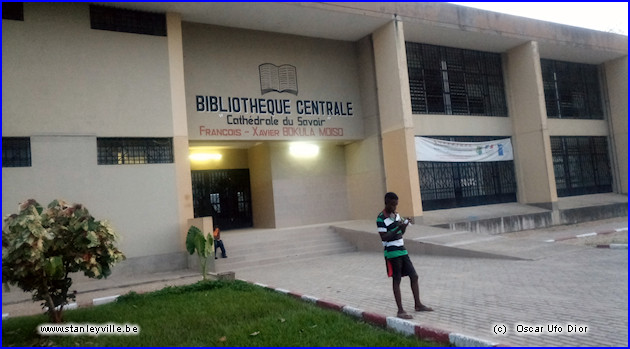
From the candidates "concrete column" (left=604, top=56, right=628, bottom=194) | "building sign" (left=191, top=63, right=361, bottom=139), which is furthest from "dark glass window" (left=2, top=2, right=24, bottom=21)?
"concrete column" (left=604, top=56, right=628, bottom=194)

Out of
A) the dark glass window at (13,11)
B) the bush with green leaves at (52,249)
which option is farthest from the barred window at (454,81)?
the bush with green leaves at (52,249)

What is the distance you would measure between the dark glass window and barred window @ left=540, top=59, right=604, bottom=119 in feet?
63.4

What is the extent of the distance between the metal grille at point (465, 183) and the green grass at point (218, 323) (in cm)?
1058

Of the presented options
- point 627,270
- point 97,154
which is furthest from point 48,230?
point 627,270

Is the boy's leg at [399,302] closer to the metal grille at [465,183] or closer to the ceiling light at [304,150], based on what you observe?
the ceiling light at [304,150]

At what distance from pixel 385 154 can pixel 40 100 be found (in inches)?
387

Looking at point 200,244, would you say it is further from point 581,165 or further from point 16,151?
point 581,165

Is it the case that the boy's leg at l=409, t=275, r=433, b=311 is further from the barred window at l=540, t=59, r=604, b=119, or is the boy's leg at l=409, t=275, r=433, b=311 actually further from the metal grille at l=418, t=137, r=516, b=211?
the barred window at l=540, t=59, r=604, b=119

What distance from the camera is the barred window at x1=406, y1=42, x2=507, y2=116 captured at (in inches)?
663

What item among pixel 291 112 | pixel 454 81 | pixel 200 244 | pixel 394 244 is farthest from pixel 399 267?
pixel 454 81

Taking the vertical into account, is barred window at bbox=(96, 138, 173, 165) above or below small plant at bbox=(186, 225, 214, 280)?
above

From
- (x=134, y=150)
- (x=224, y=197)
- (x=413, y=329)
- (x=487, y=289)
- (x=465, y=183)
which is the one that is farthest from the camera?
(x=465, y=183)

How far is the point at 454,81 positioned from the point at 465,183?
395 cm

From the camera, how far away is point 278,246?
42.0ft
